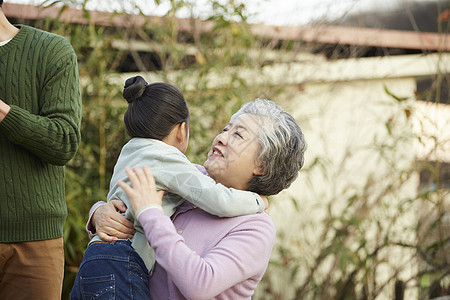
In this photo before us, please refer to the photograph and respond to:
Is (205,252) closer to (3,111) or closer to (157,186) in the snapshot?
(157,186)

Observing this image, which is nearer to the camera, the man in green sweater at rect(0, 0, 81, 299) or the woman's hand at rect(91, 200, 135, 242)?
the woman's hand at rect(91, 200, 135, 242)

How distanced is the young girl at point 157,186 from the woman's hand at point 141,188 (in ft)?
0.13

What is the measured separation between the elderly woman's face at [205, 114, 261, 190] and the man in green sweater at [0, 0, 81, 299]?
494 millimetres

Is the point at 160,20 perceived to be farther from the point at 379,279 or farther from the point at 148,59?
the point at 379,279

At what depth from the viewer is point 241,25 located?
3.69 m

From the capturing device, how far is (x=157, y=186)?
1.58 meters

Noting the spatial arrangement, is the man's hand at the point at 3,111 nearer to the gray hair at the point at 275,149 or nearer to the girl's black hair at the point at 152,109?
the girl's black hair at the point at 152,109

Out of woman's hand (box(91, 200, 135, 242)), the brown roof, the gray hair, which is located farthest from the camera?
the brown roof

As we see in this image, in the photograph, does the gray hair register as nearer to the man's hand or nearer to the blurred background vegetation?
the man's hand

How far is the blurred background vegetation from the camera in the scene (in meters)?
3.45

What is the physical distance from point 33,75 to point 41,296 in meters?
0.71

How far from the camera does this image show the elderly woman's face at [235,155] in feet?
5.58

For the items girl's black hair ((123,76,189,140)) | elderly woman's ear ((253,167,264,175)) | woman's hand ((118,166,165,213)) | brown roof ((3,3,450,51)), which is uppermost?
brown roof ((3,3,450,51))

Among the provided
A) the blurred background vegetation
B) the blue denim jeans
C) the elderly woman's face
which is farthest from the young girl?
the blurred background vegetation
